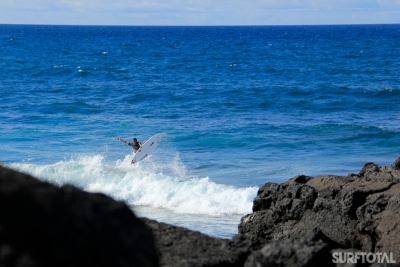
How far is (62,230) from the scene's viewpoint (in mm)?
2713

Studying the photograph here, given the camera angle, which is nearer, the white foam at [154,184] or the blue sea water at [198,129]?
the white foam at [154,184]

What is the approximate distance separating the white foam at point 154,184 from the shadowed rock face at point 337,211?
16.5 ft

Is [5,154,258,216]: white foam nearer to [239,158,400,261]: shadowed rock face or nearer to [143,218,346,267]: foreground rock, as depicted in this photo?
[239,158,400,261]: shadowed rock face

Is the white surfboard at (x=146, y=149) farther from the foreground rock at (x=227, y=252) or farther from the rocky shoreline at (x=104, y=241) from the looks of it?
the foreground rock at (x=227, y=252)

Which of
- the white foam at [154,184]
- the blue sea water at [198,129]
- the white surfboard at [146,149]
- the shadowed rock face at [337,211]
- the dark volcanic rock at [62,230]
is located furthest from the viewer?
the white surfboard at [146,149]

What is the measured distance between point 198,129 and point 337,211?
1632 centimetres

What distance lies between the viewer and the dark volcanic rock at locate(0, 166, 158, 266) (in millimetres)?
2645

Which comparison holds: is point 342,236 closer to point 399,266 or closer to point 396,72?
point 399,266

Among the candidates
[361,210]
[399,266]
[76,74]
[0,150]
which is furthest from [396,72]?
[399,266]

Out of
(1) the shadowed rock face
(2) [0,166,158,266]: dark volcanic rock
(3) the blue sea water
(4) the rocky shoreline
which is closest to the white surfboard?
(3) the blue sea water

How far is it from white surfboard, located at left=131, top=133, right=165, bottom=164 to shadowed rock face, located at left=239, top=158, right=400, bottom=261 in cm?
1018

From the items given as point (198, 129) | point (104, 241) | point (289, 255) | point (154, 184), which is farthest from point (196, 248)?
point (198, 129)

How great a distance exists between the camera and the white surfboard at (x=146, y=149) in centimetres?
1833

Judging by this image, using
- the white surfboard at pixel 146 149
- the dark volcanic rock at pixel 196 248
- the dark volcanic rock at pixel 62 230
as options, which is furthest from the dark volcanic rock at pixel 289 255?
the white surfboard at pixel 146 149
